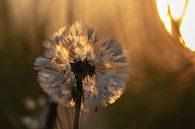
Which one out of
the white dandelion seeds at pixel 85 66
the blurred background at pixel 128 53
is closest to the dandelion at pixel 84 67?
the white dandelion seeds at pixel 85 66

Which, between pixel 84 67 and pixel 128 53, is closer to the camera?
pixel 84 67

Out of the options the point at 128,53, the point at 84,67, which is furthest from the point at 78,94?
the point at 128,53

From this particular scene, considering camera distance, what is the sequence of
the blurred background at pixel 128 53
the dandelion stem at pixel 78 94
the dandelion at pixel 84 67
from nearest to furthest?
the dandelion stem at pixel 78 94 < the dandelion at pixel 84 67 < the blurred background at pixel 128 53

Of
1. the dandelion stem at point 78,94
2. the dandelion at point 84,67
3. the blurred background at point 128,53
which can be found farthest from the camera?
the blurred background at point 128,53

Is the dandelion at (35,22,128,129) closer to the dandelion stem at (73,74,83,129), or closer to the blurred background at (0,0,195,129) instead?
the dandelion stem at (73,74,83,129)

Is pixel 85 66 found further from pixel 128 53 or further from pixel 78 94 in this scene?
pixel 128 53

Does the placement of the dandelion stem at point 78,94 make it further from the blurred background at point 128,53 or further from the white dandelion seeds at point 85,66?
the blurred background at point 128,53

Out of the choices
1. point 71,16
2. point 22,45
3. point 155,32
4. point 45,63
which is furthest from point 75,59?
point 155,32

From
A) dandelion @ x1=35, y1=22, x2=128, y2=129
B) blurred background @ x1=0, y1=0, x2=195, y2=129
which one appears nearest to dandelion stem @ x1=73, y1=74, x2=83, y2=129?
dandelion @ x1=35, y1=22, x2=128, y2=129
